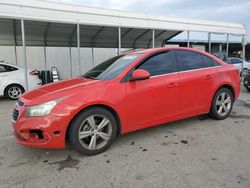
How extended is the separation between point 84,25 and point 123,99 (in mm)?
7343

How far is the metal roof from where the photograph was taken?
291 inches

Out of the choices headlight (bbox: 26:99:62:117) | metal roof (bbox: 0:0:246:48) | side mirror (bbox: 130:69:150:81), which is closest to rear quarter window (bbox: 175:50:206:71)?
side mirror (bbox: 130:69:150:81)

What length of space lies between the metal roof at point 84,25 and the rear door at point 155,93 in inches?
207

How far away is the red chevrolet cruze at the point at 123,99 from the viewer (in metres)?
2.95

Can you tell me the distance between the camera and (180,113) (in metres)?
4.04

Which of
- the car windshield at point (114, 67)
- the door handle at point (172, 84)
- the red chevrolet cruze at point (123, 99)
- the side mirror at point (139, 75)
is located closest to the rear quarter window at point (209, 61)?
the red chevrolet cruze at point (123, 99)

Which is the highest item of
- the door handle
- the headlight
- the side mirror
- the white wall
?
the white wall

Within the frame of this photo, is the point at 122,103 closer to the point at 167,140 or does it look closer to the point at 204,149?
the point at 167,140

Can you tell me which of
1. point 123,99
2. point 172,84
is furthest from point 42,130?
point 172,84

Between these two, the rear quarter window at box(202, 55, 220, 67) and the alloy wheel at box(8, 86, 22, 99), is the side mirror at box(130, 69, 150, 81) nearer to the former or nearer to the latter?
the rear quarter window at box(202, 55, 220, 67)

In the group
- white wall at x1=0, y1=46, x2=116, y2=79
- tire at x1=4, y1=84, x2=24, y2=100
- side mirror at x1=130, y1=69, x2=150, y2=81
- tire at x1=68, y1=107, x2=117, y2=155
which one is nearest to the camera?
tire at x1=68, y1=107, x2=117, y2=155

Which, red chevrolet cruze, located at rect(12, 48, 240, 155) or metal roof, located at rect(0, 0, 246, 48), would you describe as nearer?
red chevrolet cruze, located at rect(12, 48, 240, 155)

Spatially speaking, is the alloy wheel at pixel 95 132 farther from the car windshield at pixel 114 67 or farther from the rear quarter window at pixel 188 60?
the rear quarter window at pixel 188 60

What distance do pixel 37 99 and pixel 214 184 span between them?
2458 mm
